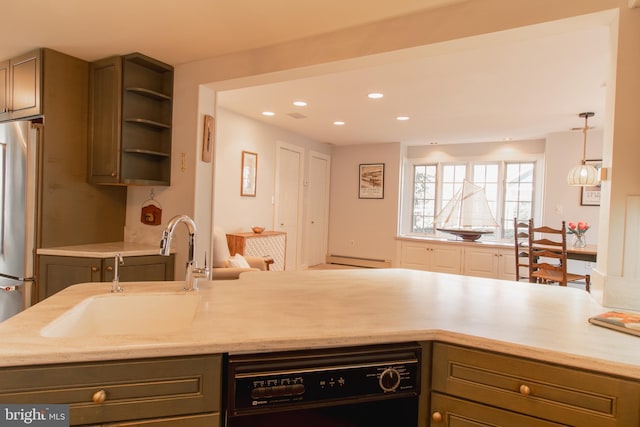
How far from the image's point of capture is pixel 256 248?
4660 mm

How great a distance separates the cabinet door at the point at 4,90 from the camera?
10.0 ft

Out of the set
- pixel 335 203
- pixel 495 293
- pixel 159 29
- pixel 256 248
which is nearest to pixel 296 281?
pixel 495 293

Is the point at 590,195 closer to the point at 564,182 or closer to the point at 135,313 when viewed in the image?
the point at 564,182

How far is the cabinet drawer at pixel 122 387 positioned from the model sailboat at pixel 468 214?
5.60 meters

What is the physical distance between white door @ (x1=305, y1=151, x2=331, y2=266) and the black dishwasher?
5.43 meters

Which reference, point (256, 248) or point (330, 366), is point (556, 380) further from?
point (256, 248)

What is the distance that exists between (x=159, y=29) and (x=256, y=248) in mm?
2781

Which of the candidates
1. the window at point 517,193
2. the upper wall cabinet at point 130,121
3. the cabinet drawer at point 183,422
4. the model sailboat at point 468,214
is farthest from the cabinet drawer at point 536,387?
the window at point 517,193

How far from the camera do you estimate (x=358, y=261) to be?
7.05 metres

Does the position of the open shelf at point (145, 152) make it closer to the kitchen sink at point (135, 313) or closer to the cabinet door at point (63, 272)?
the cabinet door at point (63, 272)

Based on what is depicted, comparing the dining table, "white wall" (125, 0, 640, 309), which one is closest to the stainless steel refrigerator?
"white wall" (125, 0, 640, 309)

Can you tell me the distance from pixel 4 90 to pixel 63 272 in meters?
1.69

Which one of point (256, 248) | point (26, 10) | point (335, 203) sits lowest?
point (256, 248)

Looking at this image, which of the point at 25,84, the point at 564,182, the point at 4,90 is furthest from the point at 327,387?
the point at 564,182
